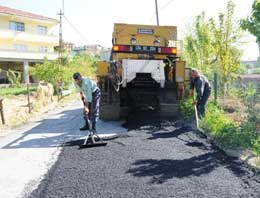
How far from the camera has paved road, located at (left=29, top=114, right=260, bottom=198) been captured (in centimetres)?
401

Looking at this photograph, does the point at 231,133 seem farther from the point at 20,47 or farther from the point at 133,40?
the point at 20,47

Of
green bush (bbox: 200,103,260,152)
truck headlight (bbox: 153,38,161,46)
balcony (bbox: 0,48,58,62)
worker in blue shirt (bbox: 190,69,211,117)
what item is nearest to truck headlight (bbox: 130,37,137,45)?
truck headlight (bbox: 153,38,161,46)

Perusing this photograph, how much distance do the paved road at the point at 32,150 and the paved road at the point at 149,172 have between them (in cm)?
25

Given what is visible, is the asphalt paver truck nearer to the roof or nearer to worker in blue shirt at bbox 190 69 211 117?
worker in blue shirt at bbox 190 69 211 117

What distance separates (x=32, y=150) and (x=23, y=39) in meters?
33.7

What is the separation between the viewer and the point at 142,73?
8.52 m

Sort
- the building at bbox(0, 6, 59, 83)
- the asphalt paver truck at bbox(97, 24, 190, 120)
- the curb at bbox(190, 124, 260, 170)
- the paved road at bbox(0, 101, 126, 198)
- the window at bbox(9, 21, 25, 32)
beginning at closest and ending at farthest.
Result: the paved road at bbox(0, 101, 126, 198) → the curb at bbox(190, 124, 260, 170) → the asphalt paver truck at bbox(97, 24, 190, 120) → the building at bbox(0, 6, 59, 83) → the window at bbox(9, 21, 25, 32)

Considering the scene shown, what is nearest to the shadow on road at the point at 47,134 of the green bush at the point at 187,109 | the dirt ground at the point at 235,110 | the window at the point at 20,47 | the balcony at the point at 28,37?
the green bush at the point at 187,109

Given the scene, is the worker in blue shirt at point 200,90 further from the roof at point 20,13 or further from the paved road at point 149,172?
the roof at point 20,13

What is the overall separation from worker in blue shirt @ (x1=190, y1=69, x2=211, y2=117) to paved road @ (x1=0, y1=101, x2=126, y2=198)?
1985mm

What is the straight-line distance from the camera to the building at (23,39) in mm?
35156

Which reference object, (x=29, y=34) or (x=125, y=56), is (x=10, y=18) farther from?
(x=125, y=56)

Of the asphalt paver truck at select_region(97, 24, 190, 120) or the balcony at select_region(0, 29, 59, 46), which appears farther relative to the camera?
the balcony at select_region(0, 29, 59, 46)

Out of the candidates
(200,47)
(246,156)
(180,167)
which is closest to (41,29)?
(200,47)
